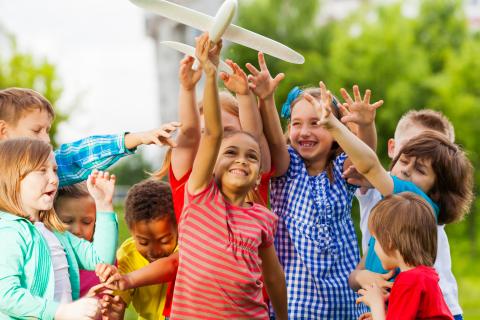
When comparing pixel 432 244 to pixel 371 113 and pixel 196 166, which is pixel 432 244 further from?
pixel 196 166

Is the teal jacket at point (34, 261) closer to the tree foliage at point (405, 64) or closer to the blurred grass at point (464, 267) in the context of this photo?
the blurred grass at point (464, 267)

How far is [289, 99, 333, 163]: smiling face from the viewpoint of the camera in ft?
12.2

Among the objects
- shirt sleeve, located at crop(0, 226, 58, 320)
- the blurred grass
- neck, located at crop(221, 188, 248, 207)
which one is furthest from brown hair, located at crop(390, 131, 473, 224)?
the blurred grass

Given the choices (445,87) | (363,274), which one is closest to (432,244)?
(363,274)

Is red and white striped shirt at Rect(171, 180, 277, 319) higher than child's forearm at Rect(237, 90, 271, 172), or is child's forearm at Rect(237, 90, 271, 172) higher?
child's forearm at Rect(237, 90, 271, 172)

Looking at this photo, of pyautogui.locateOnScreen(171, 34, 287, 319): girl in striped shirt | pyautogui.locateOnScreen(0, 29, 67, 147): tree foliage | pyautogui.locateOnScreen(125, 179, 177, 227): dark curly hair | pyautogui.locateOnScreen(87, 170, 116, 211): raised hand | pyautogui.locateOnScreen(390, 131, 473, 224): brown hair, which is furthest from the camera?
pyautogui.locateOnScreen(0, 29, 67, 147): tree foliage

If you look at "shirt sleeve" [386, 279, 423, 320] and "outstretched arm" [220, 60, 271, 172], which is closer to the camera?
"shirt sleeve" [386, 279, 423, 320]

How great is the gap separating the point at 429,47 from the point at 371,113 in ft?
67.5

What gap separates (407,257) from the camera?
11.0ft

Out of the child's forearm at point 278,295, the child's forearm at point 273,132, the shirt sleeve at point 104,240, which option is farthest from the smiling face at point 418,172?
the shirt sleeve at point 104,240

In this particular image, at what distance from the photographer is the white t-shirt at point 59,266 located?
3.30 metres

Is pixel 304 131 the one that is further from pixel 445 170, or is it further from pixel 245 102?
pixel 445 170

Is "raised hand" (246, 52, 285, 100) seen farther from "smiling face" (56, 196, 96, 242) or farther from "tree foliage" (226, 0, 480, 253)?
"tree foliage" (226, 0, 480, 253)

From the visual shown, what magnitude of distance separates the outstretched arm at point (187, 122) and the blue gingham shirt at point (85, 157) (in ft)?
1.01
